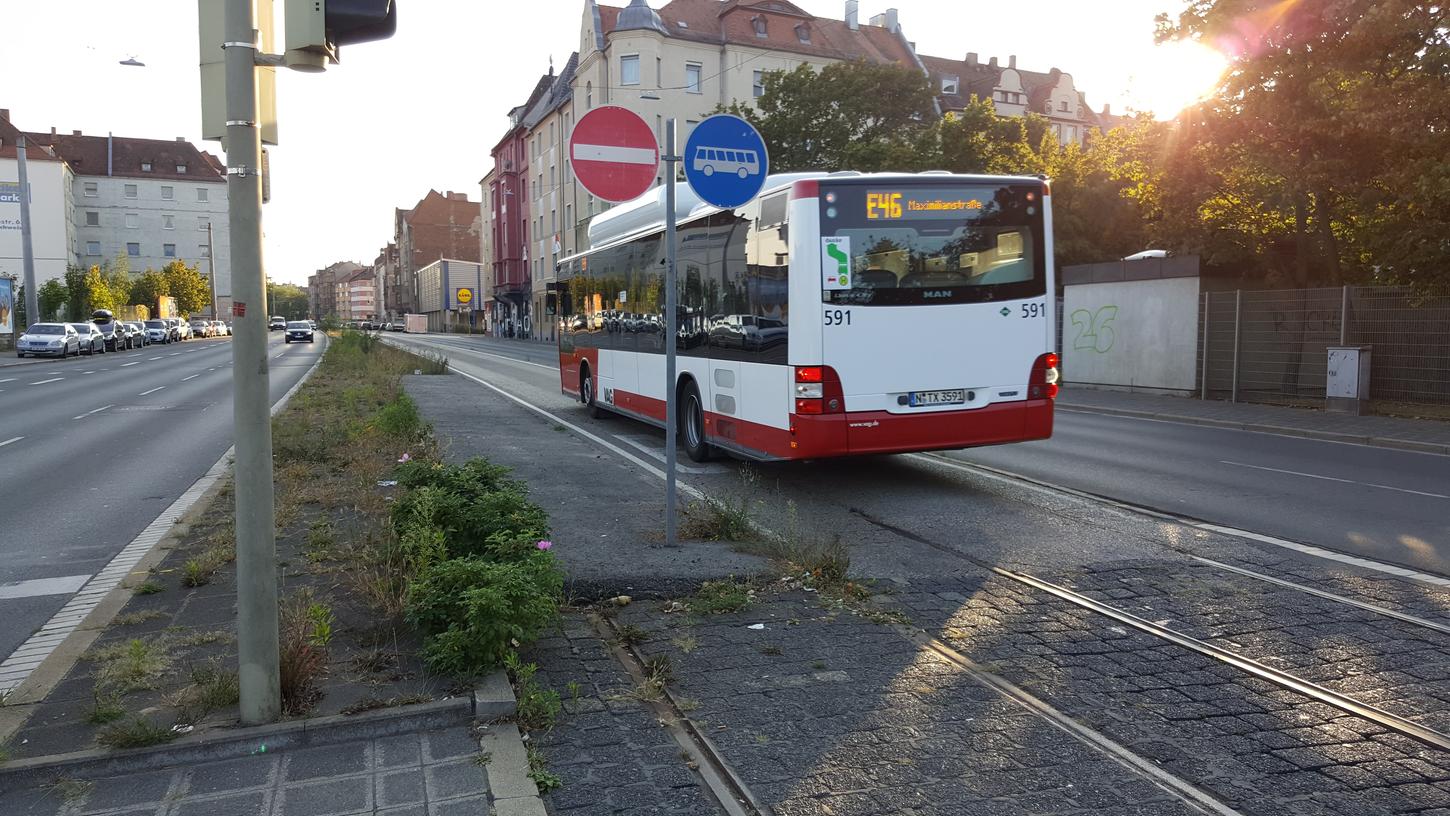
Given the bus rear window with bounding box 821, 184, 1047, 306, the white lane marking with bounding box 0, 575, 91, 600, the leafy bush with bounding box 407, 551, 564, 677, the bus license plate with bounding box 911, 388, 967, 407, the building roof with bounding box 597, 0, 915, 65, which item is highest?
the building roof with bounding box 597, 0, 915, 65

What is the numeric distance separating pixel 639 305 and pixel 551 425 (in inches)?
112

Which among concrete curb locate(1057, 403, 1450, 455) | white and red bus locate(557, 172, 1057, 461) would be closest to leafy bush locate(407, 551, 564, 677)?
white and red bus locate(557, 172, 1057, 461)

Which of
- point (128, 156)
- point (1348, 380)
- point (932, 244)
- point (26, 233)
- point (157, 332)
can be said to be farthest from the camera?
point (128, 156)

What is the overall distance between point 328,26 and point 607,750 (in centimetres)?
276

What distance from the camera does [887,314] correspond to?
9.00 metres

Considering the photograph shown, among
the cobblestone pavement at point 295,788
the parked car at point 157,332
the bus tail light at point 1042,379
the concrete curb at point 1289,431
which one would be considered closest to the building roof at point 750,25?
the parked car at point 157,332

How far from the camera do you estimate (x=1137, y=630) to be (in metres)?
5.23

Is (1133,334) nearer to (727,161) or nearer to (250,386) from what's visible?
(727,161)

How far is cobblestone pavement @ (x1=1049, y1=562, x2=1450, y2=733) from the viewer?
4.43m

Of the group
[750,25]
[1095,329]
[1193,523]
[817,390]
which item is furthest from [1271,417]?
[750,25]

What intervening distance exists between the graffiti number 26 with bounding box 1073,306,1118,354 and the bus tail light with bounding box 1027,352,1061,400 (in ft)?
53.1

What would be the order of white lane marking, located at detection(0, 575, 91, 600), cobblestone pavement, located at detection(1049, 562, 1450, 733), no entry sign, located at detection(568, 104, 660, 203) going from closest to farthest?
cobblestone pavement, located at detection(1049, 562, 1450, 733) → white lane marking, located at detection(0, 575, 91, 600) → no entry sign, located at detection(568, 104, 660, 203)

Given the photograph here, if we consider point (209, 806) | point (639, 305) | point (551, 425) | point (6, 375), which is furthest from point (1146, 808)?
point (6, 375)

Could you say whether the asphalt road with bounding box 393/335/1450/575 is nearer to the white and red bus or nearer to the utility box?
the white and red bus
